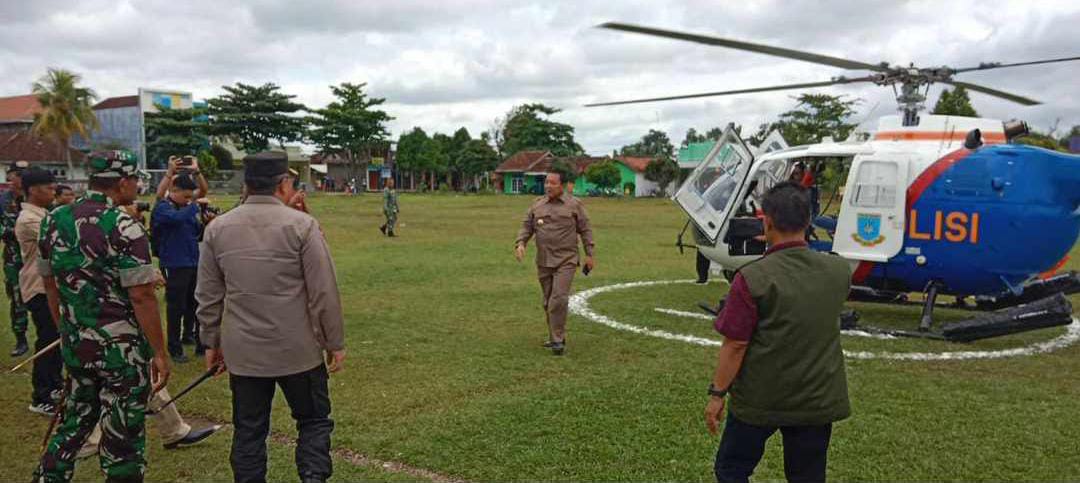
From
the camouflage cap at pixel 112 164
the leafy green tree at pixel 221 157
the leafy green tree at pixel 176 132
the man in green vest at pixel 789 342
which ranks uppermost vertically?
the leafy green tree at pixel 176 132

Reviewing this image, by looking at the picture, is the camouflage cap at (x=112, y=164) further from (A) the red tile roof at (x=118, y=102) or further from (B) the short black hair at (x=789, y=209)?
(A) the red tile roof at (x=118, y=102)

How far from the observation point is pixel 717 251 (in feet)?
32.7

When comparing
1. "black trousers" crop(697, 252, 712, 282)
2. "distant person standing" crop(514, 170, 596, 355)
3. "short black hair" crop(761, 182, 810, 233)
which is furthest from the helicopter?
"short black hair" crop(761, 182, 810, 233)

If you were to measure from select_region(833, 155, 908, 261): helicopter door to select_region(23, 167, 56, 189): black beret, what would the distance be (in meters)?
8.24

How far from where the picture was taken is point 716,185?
964cm

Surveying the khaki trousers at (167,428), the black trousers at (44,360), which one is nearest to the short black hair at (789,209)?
the khaki trousers at (167,428)

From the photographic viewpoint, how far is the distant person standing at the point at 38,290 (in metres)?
5.88

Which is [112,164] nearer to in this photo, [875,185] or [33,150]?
[875,185]

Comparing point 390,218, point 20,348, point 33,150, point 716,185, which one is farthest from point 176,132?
point 716,185

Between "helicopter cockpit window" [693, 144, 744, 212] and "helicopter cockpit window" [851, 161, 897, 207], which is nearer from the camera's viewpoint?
"helicopter cockpit window" [851, 161, 897, 207]

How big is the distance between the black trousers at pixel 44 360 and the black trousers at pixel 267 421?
122 inches

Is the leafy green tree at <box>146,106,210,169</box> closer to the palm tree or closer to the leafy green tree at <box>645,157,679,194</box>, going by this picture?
the palm tree

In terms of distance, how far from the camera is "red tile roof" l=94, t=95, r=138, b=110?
67125mm

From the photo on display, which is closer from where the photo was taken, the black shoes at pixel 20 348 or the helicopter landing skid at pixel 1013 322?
the black shoes at pixel 20 348
